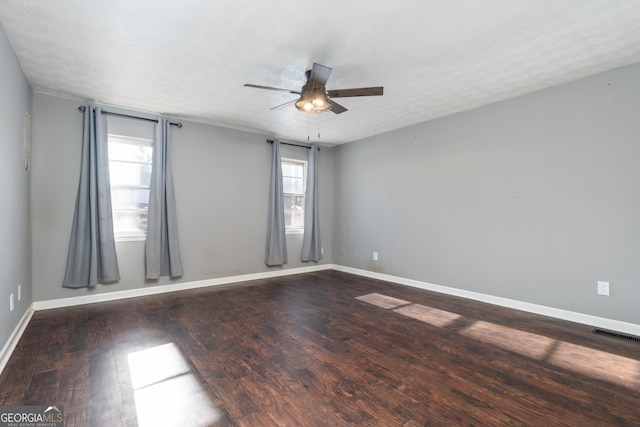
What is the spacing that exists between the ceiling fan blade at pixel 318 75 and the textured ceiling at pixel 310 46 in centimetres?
17

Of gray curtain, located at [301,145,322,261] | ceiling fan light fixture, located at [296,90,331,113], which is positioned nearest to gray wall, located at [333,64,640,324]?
gray curtain, located at [301,145,322,261]

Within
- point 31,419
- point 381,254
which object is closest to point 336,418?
point 31,419

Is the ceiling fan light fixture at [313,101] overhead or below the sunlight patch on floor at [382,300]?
overhead

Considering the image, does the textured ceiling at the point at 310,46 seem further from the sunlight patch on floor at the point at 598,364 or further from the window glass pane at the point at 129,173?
the sunlight patch on floor at the point at 598,364

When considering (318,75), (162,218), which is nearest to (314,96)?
(318,75)

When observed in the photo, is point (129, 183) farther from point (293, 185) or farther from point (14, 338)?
point (293, 185)

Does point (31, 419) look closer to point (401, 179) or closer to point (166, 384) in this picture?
point (166, 384)

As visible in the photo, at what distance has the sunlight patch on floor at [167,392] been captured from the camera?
63.6 inches

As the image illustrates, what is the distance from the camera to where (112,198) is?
3.96 m

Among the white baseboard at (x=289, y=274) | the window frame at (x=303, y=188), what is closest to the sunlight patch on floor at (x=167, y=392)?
the white baseboard at (x=289, y=274)

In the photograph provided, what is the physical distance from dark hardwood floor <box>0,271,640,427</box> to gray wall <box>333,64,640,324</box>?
19.7 inches

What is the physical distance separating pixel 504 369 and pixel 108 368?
9.40ft

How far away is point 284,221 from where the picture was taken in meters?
5.41

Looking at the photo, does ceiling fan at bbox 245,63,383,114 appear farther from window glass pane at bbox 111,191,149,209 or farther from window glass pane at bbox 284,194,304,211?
window glass pane at bbox 284,194,304,211
